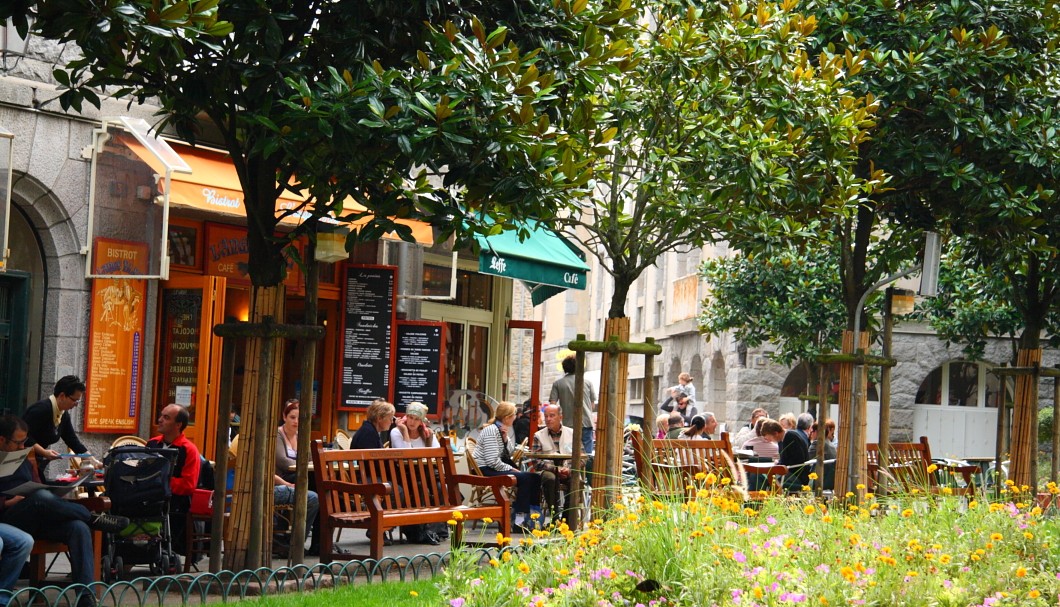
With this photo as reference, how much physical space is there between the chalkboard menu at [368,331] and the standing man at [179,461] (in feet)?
24.9

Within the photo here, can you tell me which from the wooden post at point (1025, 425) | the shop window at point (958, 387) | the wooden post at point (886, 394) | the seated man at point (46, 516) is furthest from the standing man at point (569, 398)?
the shop window at point (958, 387)

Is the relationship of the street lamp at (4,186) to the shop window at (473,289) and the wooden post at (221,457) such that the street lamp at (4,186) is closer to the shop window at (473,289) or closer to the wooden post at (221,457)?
the wooden post at (221,457)

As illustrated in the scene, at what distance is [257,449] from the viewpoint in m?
8.14

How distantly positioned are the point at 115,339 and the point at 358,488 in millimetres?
5786

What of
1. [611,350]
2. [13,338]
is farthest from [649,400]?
[13,338]

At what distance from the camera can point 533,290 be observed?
17.7 m

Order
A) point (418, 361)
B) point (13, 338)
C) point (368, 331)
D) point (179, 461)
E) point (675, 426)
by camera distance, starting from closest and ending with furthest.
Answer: point (179, 461), point (13, 338), point (368, 331), point (418, 361), point (675, 426)

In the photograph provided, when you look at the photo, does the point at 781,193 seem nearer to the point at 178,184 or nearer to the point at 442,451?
the point at 442,451

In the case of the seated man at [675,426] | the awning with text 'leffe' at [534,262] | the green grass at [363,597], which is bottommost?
the green grass at [363,597]

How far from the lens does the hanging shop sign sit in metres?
13.6

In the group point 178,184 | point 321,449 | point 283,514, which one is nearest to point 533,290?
point 178,184

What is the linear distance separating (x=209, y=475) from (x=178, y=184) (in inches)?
176

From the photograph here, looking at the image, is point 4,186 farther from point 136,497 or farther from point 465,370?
point 465,370

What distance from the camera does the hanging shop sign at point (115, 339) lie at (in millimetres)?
13562
